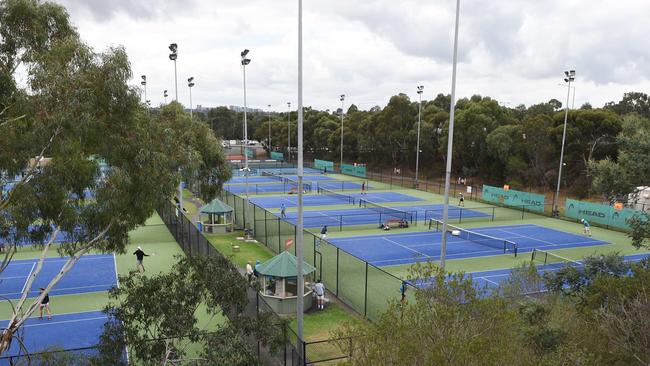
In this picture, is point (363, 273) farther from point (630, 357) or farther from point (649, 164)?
point (630, 357)

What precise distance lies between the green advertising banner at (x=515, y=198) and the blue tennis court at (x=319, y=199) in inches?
301

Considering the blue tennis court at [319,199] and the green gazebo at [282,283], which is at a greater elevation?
the green gazebo at [282,283]

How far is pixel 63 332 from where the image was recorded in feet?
60.5

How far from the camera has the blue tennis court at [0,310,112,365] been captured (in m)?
17.2

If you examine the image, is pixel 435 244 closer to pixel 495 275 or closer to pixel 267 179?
pixel 495 275

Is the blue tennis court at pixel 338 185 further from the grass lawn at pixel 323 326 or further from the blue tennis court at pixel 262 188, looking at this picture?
the grass lawn at pixel 323 326

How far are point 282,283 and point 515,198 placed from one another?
1376 inches

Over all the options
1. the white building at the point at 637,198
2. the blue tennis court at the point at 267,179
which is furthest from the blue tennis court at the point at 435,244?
the blue tennis court at the point at 267,179

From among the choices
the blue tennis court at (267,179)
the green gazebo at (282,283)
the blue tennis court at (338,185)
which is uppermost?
the green gazebo at (282,283)

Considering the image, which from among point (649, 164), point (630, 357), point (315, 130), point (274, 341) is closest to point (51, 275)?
point (274, 341)

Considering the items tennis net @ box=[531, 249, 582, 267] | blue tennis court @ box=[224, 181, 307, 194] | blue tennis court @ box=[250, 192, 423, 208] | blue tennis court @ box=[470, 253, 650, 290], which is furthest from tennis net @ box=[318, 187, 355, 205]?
blue tennis court @ box=[470, 253, 650, 290]

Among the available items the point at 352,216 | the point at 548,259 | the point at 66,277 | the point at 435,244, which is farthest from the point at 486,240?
the point at 66,277

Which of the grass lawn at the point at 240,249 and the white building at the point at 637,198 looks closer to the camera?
the white building at the point at 637,198

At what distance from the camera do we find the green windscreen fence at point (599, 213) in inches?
1555
